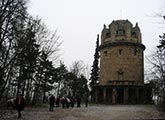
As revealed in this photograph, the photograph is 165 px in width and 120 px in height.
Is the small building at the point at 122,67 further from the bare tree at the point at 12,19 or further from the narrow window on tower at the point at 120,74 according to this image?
the bare tree at the point at 12,19

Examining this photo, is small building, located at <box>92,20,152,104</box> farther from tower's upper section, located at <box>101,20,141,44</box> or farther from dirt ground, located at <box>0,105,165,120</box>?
dirt ground, located at <box>0,105,165,120</box>

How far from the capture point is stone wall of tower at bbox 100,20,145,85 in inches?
1980

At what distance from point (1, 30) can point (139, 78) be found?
38.7 metres

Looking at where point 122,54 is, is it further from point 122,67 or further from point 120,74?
point 120,74

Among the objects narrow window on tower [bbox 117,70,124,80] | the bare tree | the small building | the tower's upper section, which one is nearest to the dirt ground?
the bare tree

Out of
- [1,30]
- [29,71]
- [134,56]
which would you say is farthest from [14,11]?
[134,56]

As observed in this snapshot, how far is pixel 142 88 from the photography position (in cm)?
4875

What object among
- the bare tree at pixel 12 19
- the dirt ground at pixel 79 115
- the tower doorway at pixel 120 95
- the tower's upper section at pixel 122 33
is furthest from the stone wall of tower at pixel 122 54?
the bare tree at pixel 12 19

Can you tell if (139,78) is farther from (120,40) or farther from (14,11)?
(14,11)

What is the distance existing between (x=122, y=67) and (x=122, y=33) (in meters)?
7.34

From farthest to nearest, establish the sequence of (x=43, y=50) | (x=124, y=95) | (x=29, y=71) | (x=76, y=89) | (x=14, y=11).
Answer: (x=76, y=89) → (x=124, y=95) → (x=43, y=50) → (x=29, y=71) → (x=14, y=11)

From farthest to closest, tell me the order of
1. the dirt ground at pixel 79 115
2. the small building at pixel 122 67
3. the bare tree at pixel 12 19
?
1. the small building at pixel 122 67
2. the dirt ground at pixel 79 115
3. the bare tree at pixel 12 19

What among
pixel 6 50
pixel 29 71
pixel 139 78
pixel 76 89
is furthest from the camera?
pixel 76 89

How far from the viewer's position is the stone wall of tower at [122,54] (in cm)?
5028
